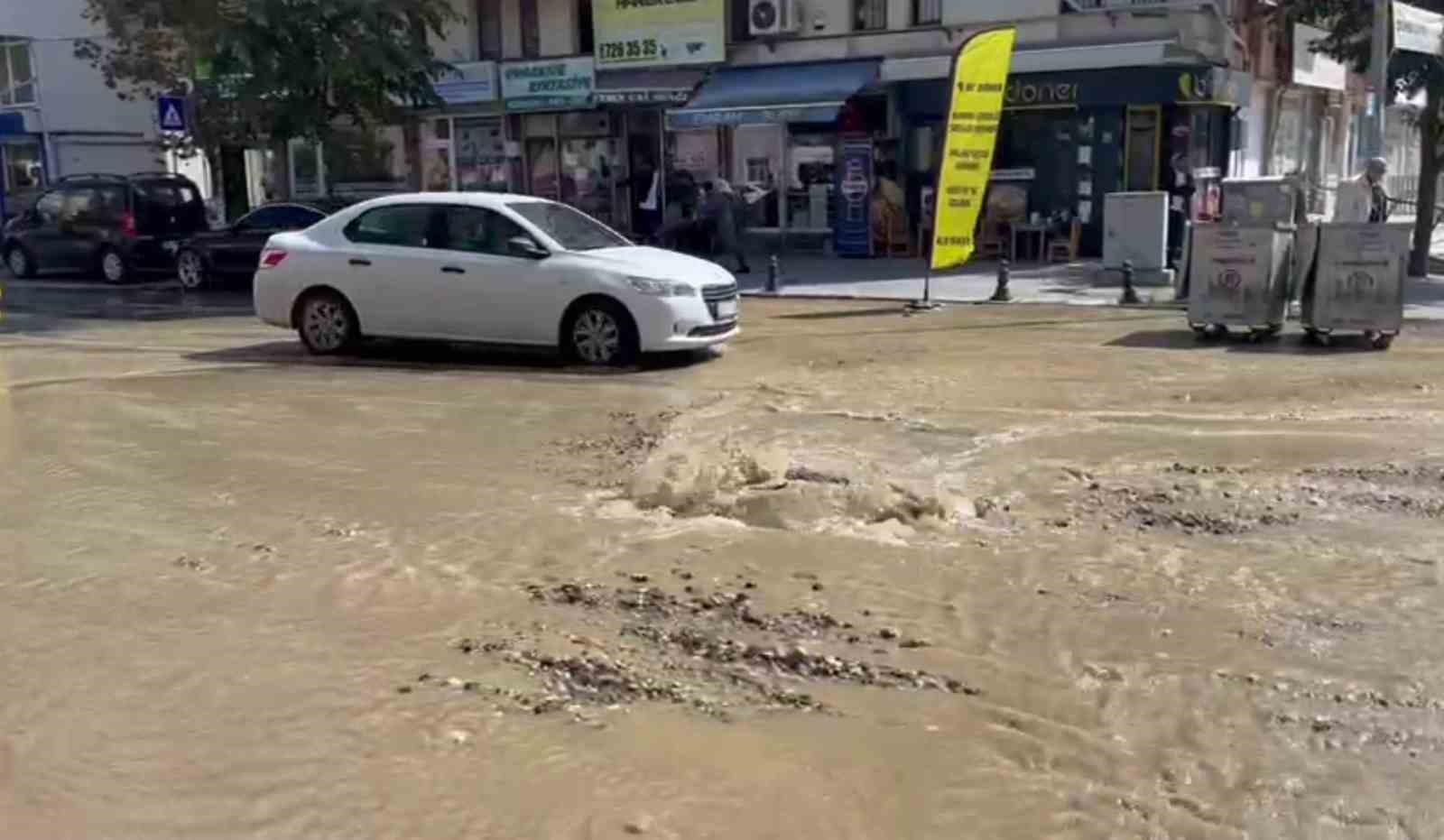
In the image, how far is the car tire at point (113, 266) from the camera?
23609 millimetres

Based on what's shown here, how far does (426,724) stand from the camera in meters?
4.70

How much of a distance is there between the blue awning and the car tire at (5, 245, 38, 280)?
11662 millimetres

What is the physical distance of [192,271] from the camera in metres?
22.3

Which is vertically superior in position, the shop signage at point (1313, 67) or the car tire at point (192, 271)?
the shop signage at point (1313, 67)

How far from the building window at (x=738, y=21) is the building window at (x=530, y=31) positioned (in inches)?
180

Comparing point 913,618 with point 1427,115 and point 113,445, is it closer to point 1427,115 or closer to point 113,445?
point 113,445

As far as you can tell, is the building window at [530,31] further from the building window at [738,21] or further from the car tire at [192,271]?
the car tire at [192,271]

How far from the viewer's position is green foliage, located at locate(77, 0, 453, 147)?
865 inches

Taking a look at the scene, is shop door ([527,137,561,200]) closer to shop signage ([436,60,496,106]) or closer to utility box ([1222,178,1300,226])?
shop signage ([436,60,496,106])

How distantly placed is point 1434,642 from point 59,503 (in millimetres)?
6670

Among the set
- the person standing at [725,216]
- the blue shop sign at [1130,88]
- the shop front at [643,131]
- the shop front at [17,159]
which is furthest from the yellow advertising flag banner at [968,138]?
the shop front at [17,159]

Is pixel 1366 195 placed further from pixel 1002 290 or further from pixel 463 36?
pixel 463 36

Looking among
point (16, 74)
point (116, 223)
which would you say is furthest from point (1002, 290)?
point (16, 74)

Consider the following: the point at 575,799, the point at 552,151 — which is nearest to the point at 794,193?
the point at 552,151
